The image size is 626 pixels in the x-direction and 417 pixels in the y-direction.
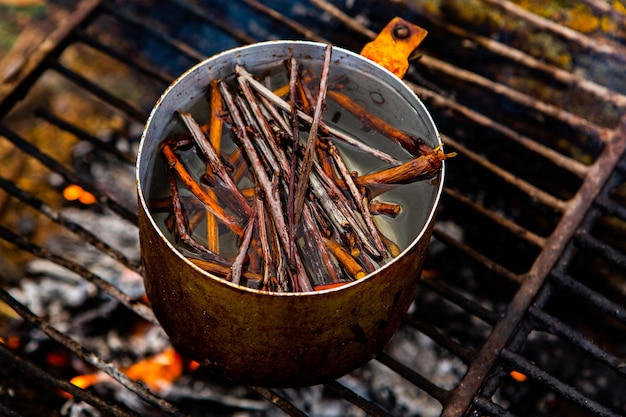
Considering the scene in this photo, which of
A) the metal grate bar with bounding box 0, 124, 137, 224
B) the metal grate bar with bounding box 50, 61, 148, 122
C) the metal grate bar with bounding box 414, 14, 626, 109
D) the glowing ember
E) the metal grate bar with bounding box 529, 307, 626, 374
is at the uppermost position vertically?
the metal grate bar with bounding box 414, 14, 626, 109

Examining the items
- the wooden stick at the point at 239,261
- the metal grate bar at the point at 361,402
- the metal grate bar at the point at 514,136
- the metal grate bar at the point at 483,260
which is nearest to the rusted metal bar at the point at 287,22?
the metal grate bar at the point at 514,136

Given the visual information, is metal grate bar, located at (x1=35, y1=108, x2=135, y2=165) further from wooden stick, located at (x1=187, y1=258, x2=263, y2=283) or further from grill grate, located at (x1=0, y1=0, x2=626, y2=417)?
wooden stick, located at (x1=187, y1=258, x2=263, y2=283)

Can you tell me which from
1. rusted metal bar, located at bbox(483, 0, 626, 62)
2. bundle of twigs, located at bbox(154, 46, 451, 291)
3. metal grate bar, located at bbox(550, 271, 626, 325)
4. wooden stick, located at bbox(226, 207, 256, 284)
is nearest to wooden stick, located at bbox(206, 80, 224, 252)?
bundle of twigs, located at bbox(154, 46, 451, 291)

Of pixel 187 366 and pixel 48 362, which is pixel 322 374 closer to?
pixel 187 366

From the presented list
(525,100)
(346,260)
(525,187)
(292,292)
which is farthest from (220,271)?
(525,100)

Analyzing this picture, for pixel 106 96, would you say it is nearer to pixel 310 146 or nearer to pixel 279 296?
pixel 310 146

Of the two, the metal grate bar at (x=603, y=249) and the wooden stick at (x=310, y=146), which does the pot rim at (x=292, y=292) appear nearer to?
the wooden stick at (x=310, y=146)

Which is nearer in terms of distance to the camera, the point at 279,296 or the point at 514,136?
the point at 279,296

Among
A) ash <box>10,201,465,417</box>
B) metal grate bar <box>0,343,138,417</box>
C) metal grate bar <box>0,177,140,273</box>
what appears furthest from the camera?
ash <box>10,201,465,417</box>
